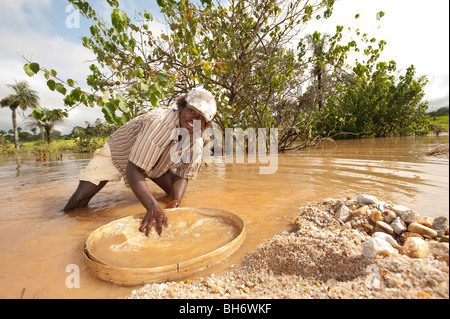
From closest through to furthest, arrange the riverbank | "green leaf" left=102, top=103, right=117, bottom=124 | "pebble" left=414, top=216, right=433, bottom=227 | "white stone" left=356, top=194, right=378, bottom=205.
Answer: the riverbank → "pebble" left=414, top=216, right=433, bottom=227 → "green leaf" left=102, top=103, right=117, bottom=124 → "white stone" left=356, top=194, right=378, bottom=205

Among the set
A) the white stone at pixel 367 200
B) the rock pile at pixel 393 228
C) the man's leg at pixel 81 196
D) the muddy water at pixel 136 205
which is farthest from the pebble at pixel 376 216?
the man's leg at pixel 81 196

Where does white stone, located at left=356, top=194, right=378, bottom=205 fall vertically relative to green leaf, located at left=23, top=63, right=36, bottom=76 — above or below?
below

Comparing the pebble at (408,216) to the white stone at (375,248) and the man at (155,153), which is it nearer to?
the white stone at (375,248)

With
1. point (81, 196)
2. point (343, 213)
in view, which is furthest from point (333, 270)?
point (81, 196)

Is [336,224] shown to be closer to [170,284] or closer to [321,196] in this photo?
[321,196]

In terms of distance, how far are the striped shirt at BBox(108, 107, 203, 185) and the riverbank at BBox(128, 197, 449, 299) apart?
1186 millimetres

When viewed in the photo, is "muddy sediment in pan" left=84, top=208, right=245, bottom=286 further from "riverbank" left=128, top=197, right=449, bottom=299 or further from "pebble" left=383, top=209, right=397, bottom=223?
"pebble" left=383, top=209, right=397, bottom=223

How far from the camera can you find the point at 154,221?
74.0 inches

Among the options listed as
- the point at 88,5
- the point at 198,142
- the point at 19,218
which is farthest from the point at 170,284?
the point at 88,5

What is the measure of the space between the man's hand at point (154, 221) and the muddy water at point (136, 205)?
456 millimetres

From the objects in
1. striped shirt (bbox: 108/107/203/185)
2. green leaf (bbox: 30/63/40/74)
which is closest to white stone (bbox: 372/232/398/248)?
striped shirt (bbox: 108/107/203/185)

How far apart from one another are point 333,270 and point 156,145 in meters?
1.64

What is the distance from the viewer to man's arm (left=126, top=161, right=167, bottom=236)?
1.87 meters

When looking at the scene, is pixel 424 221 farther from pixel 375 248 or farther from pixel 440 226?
pixel 375 248
